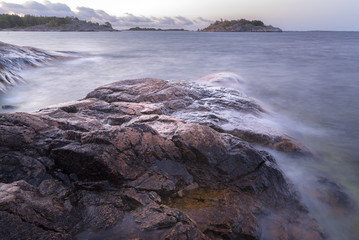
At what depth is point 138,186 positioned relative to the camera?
10.3 ft

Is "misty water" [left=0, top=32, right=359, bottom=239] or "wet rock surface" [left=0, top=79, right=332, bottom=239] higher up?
"wet rock surface" [left=0, top=79, right=332, bottom=239]

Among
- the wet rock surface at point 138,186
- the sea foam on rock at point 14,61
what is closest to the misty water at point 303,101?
the sea foam on rock at point 14,61

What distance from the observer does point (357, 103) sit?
9.98 metres

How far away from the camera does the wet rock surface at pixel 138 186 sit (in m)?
2.45

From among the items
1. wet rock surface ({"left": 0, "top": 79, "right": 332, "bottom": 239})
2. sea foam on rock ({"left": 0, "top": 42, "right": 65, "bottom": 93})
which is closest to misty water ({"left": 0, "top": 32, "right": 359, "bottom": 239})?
sea foam on rock ({"left": 0, "top": 42, "right": 65, "bottom": 93})

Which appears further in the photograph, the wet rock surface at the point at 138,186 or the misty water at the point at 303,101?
the misty water at the point at 303,101

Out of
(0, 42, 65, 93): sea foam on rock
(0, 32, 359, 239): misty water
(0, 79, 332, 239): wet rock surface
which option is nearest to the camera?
(0, 79, 332, 239): wet rock surface

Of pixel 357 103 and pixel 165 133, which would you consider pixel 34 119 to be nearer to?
pixel 165 133

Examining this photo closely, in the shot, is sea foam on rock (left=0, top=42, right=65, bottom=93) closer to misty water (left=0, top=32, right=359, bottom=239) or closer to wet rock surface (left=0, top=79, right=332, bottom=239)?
misty water (left=0, top=32, right=359, bottom=239)

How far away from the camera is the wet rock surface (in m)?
2.45

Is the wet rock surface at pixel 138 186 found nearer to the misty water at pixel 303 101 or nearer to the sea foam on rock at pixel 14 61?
the misty water at pixel 303 101

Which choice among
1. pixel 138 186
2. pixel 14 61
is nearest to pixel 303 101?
pixel 138 186

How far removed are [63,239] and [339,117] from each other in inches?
363

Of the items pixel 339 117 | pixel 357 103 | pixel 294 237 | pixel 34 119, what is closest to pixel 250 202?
pixel 294 237
